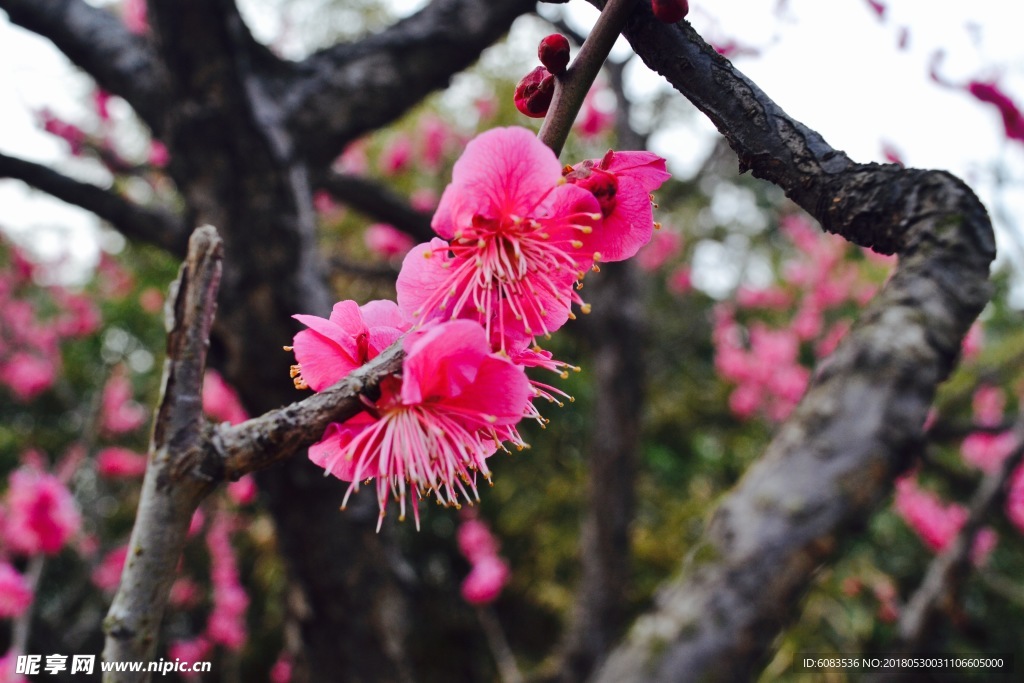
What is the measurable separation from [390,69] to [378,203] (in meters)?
0.57

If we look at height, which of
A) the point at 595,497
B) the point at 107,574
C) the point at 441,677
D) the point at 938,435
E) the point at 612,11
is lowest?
the point at 441,677

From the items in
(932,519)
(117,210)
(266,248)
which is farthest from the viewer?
(932,519)

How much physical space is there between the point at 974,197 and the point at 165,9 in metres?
1.83

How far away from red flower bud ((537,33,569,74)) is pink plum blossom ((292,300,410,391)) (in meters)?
0.26

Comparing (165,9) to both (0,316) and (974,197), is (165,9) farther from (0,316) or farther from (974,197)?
(0,316)

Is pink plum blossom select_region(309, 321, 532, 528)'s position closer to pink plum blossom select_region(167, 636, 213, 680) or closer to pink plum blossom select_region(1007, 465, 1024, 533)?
pink plum blossom select_region(167, 636, 213, 680)

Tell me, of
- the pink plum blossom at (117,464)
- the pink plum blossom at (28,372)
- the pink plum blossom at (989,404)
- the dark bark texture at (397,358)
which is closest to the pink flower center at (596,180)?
the dark bark texture at (397,358)

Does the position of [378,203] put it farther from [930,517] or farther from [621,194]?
[930,517]

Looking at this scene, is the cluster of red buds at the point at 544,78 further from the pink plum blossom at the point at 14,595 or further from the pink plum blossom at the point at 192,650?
the pink plum blossom at the point at 192,650

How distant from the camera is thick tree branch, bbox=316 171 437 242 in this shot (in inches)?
94.0

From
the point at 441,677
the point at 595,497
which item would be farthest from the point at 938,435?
the point at 441,677

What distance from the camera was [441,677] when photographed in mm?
3584

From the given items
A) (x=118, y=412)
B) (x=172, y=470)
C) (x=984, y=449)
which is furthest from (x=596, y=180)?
(x=118, y=412)

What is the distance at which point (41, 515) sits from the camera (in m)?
2.15
